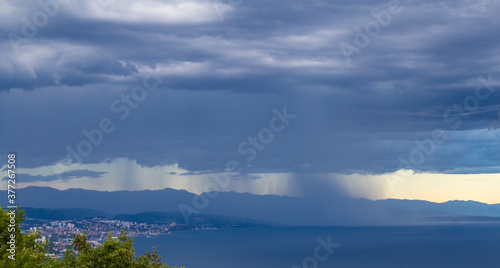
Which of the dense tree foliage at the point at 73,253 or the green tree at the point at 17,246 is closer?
the dense tree foliage at the point at 73,253

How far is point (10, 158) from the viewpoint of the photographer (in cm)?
3759

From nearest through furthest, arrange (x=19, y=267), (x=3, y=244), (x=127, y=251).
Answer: (x=127, y=251) < (x=19, y=267) < (x=3, y=244)

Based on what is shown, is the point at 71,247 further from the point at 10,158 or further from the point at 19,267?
the point at 10,158

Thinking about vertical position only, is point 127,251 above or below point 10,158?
below

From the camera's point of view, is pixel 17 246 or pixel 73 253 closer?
pixel 73 253

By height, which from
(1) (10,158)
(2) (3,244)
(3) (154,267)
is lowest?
(3) (154,267)

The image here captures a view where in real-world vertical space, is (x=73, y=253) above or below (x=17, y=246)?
below

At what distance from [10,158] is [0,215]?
730 centimetres

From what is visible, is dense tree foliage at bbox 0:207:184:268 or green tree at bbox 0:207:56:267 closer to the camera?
dense tree foliage at bbox 0:207:184:268

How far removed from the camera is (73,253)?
1524 inches

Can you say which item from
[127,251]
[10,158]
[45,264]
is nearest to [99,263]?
[127,251]

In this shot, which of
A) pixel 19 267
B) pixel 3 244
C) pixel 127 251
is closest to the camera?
pixel 127 251

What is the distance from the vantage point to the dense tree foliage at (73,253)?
35.2 meters

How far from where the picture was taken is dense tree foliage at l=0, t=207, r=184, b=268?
35.2m
